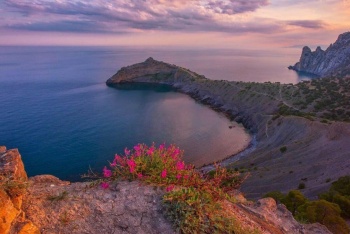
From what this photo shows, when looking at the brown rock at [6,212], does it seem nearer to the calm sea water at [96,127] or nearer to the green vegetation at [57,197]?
the green vegetation at [57,197]

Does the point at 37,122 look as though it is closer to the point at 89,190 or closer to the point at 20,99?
the point at 20,99

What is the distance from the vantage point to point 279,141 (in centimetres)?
6022

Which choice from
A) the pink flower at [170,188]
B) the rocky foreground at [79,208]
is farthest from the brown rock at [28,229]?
the pink flower at [170,188]

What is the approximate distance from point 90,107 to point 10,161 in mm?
100020

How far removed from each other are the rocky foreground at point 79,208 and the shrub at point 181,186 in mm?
332

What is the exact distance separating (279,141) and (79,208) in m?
57.2

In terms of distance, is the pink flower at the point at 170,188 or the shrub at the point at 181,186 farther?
the pink flower at the point at 170,188

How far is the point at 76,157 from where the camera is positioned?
60688 mm

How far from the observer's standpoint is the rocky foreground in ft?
23.8

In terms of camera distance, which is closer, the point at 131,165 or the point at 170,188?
the point at 170,188

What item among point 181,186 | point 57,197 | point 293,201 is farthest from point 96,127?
point 181,186

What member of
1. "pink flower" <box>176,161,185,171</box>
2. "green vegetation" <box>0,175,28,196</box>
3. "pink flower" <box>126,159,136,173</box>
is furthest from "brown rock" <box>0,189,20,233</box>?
"pink flower" <box>176,161,185,171</box>

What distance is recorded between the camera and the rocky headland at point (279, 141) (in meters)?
36.9

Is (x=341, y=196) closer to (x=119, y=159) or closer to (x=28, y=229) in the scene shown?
(x=119, y=159)
